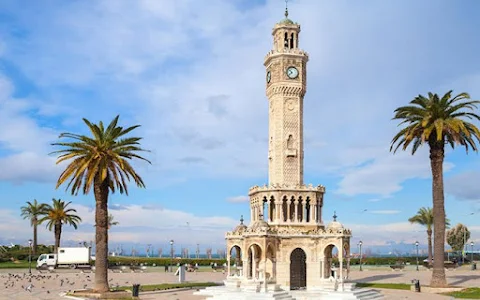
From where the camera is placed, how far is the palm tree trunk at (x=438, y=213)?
48128 millimetres

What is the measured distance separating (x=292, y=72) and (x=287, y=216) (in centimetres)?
1358

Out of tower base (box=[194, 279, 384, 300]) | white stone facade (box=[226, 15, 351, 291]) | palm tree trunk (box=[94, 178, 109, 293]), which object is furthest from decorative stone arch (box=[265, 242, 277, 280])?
palm tree trunk (box=[94, 178, 109, 293])

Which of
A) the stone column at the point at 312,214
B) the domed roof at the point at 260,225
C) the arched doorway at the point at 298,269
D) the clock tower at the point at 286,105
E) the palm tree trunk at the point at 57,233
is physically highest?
the clock tower at the point at 286,105

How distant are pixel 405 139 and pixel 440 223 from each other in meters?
8.03

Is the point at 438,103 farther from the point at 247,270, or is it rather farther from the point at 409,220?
the point at 409,220

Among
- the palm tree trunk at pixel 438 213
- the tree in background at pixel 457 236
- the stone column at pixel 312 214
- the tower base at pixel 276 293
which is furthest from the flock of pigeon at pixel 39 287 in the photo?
the tree in background at pixel 457 236

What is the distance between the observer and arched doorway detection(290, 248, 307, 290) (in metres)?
48.7

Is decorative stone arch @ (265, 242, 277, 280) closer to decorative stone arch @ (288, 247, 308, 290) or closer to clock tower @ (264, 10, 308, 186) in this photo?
decorative stone arch @ (288, 247, 308, 290)

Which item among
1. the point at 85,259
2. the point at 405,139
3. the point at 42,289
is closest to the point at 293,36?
the point at 405,139

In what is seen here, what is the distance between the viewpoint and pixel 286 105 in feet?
169

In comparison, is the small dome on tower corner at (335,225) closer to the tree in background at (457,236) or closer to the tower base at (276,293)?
the tower base at (276,293)

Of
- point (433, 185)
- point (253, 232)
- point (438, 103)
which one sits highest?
point (438, 103)

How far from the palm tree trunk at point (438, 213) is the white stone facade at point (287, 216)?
26.5ft

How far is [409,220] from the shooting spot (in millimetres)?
94250
